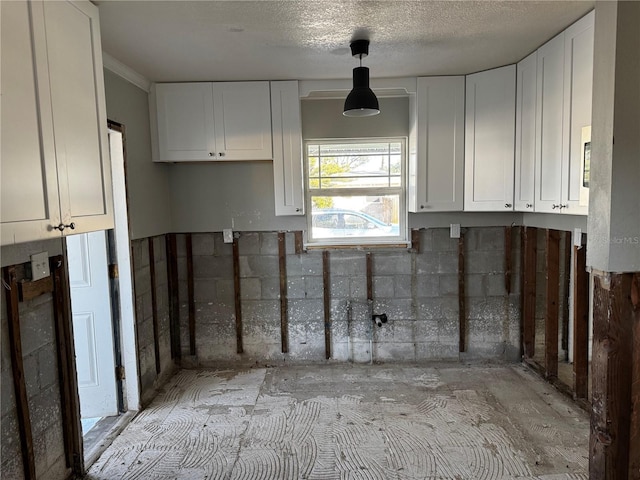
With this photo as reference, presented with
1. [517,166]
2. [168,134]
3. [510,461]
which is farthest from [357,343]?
[168,134]

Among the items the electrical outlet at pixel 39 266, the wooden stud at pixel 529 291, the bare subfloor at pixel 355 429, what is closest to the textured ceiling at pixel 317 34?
the electrical outlet at pixel 39 266

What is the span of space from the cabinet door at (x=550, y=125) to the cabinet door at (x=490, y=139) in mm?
317

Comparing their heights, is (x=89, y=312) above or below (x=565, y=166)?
below

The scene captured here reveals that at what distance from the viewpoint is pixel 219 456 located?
240cm

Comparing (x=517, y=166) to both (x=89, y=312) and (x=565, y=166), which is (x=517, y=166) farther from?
Answer: (x=89, y=312)

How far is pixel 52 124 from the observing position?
1.58 m

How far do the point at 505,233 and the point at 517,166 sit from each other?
2.43 feet

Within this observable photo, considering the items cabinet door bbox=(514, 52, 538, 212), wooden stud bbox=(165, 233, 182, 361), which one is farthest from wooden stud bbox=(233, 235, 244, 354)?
cabinet door bbox=(514, 52, 538, 212)

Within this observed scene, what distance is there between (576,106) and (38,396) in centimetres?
328

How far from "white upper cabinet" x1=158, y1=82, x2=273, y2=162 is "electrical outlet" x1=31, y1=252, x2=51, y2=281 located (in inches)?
61.2

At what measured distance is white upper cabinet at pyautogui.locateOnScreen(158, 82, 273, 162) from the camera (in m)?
3.28

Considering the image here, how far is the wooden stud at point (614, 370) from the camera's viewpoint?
1.63m

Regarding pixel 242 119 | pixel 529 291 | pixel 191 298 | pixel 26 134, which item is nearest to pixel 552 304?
pixel 529 291

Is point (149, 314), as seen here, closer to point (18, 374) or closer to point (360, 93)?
point (18, 374)
